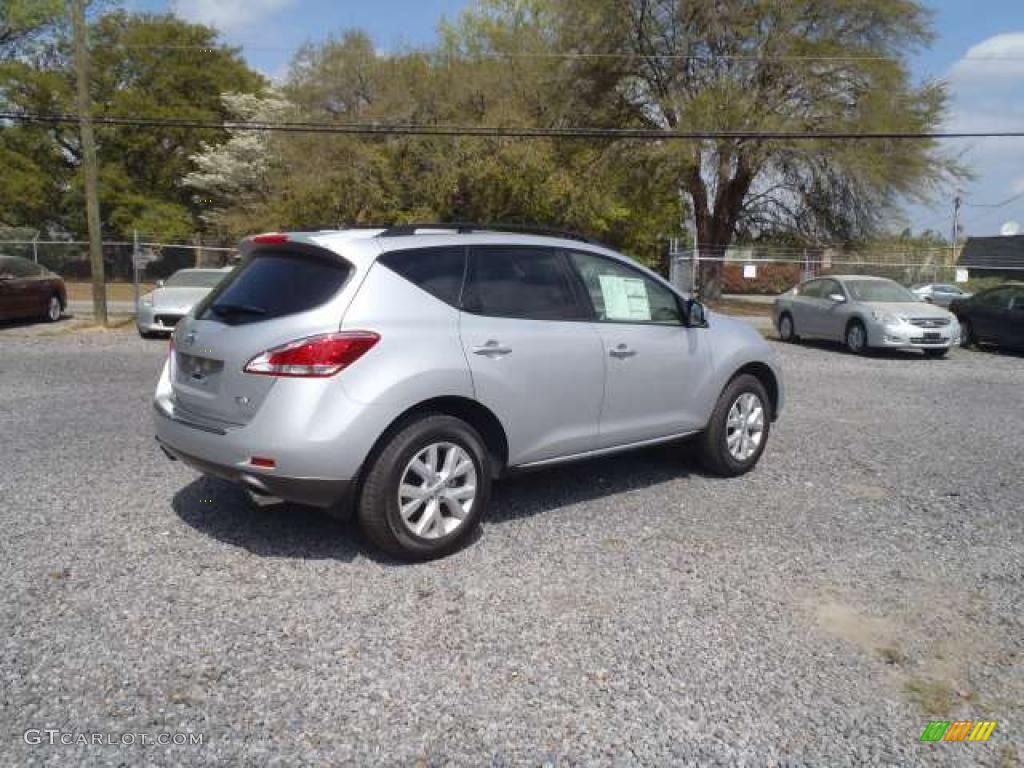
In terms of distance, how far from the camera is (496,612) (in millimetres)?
3732

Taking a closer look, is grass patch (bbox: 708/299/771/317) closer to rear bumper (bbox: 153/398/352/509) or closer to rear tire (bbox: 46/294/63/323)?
rear tire (bbox: 46/294/63/323)

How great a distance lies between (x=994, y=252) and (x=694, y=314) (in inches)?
2209

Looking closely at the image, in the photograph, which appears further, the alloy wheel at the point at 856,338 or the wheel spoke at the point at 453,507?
the alloy wheel at the point at 856,338

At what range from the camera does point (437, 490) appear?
4.25m

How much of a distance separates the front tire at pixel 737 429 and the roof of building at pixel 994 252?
49.7m

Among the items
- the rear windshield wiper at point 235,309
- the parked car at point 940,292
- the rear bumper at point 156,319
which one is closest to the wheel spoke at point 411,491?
the rear windshield wiper at point 235,309

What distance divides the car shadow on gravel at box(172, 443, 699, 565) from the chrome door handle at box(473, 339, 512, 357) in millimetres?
760

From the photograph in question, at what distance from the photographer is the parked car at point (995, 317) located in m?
15.6

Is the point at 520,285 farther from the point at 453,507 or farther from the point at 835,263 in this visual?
the point at 835,263

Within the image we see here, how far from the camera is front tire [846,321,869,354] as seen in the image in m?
14.9

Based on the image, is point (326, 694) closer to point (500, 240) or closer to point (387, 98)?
point (500, 240)

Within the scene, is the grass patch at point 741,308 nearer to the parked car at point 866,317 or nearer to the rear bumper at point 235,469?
the parked car at point 866,317
